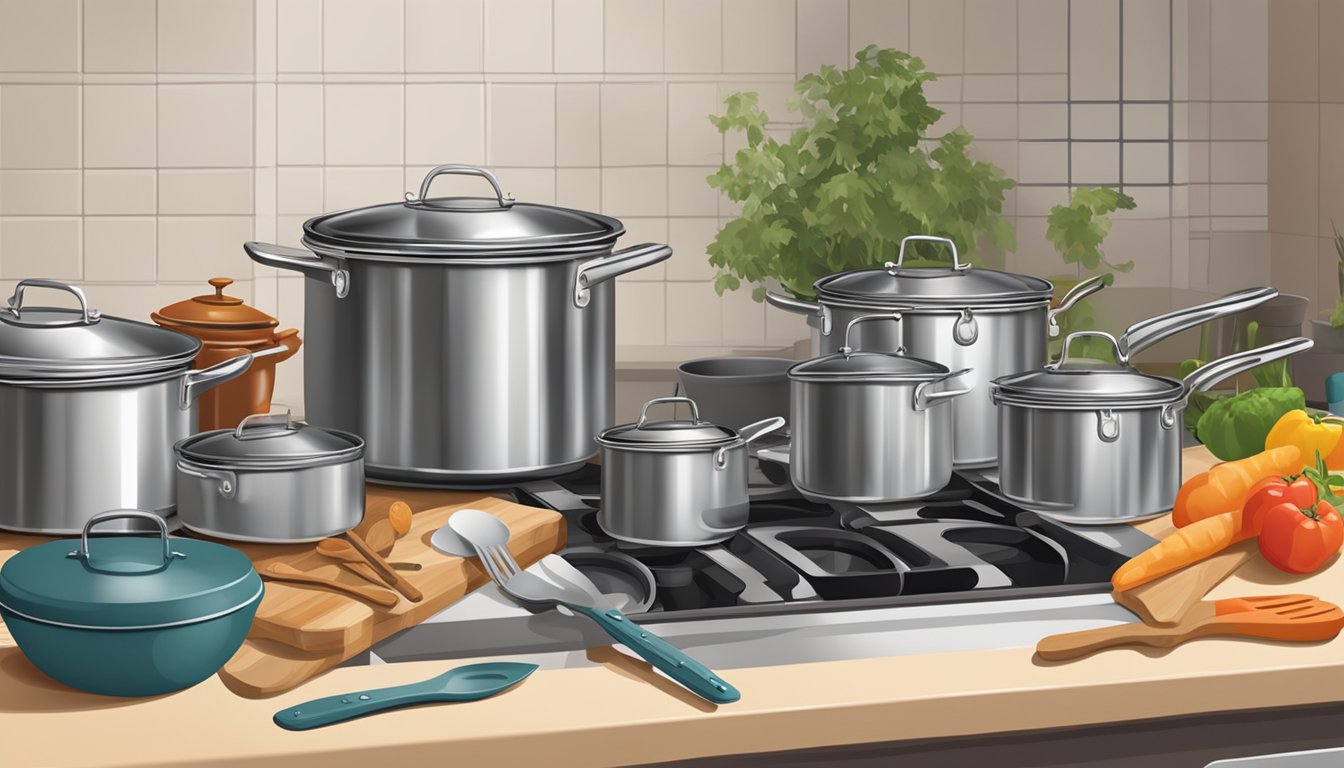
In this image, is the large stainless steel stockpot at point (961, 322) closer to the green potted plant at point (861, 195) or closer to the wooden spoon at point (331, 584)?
the wooden spoon at point (331, 584)

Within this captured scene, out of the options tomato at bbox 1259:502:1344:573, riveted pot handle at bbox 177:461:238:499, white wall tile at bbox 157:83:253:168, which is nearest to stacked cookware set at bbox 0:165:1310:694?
riveted pot handle at bbox 177:461:238:499

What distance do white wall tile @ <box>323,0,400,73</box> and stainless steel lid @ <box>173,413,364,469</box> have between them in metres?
1.85

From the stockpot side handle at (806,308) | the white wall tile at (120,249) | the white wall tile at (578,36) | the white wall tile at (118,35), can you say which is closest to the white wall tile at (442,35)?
the white wall tile at (578,36)

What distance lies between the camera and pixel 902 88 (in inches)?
90.2

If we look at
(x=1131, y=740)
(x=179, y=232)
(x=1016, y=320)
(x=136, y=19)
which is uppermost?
(x=136, y=19)

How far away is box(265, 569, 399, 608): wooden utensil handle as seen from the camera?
919mm

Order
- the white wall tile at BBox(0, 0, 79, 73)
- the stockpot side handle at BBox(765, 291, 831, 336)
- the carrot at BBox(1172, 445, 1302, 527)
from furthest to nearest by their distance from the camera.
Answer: the white wall tile at BBox(0, 0, 79, 73)
the stockpot side handle at BBox(765, 291, 831, 336)
the carrot at BBox(1172, 445, 1302, 527)

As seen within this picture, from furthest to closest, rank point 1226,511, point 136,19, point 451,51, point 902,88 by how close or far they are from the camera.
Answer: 1. point 451,51
2. point 136,19
3. point 902,88
4. point 1226,511

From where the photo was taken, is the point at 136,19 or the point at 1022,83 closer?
the point at 136,19

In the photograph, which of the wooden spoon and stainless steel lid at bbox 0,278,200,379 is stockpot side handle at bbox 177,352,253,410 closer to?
stainless steel lid at bbox 0,278,200,379

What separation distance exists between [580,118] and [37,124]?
3.45 ft

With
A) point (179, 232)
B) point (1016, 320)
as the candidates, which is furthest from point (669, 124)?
point (1016, 320)

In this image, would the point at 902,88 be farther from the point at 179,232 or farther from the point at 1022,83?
the point at 179,232

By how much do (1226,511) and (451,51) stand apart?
2.06m
